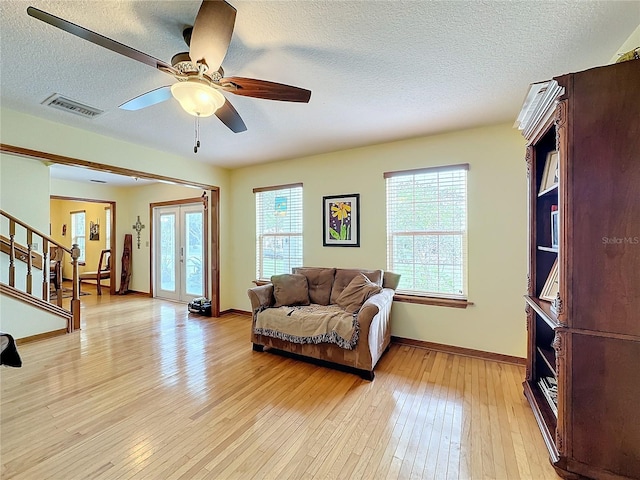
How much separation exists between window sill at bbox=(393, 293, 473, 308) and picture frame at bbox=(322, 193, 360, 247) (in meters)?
0.85

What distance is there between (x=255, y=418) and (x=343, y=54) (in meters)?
2.54

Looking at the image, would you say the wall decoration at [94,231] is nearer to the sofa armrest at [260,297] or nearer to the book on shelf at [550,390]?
the sofa armrest at [260,297]

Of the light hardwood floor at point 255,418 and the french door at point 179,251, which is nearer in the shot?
the light hardwood floor at point 255,418

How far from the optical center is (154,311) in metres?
5.13

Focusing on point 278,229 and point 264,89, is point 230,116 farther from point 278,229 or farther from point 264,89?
point 278,229

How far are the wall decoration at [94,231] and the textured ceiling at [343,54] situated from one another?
5.94 m

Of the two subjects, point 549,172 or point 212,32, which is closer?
point 212,32

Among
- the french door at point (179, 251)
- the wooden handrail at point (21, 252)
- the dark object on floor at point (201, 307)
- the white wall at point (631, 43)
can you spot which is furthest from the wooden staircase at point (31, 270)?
the white wall at point (631, 43)

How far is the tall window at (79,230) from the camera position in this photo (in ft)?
26.3

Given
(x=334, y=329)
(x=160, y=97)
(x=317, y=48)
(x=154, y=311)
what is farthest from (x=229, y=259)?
(x=317, y=48)

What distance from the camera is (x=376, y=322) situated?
2.74m

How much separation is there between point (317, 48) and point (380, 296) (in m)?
2.20

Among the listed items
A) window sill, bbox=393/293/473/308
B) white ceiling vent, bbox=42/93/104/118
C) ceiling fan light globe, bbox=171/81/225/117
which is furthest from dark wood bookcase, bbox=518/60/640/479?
white ceiling vent, bbox=42/93/104/118

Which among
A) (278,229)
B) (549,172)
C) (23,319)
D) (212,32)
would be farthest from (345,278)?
(23,319)
